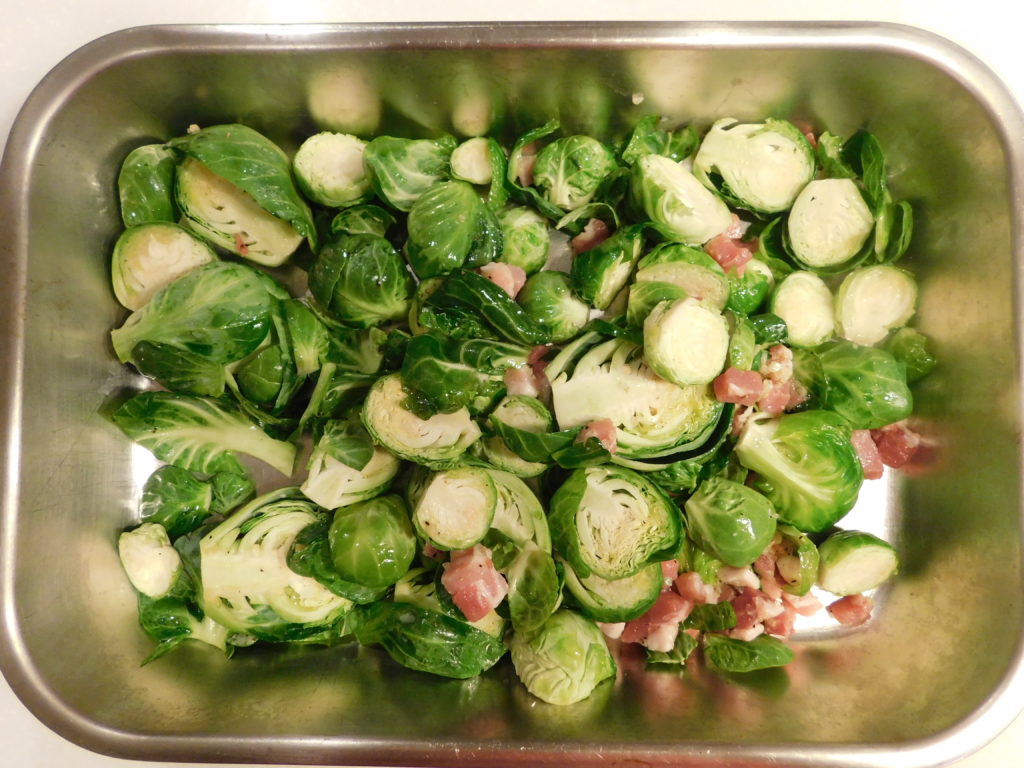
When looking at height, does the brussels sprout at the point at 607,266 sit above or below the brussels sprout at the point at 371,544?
above

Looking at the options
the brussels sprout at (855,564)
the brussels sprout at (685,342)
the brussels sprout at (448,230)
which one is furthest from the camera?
the brussels sprout at (855,564)

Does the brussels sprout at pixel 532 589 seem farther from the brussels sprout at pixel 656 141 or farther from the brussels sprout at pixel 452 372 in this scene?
the brussels sprout at pixel 656 141

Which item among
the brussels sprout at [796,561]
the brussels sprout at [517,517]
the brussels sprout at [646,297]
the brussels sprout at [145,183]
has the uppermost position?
the brussels sprout at [145,183]

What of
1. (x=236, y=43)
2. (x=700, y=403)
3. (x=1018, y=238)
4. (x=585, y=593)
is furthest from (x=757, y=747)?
(x=236, y=43)

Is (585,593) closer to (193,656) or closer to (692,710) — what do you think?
(692,710)

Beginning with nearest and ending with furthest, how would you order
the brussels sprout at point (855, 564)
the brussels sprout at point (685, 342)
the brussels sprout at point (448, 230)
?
the brussels sprout at point (685, 342) < the brussels sprout at point (448, 230) < the brussels sprout at point (855, 564)

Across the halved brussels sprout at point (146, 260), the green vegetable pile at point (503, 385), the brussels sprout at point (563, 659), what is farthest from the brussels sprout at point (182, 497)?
the brussels sprout at point (563, 659)

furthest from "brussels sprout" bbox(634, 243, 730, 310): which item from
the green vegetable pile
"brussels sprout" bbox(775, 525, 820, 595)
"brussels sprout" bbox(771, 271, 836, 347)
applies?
"brussels sprout" bbox(775, 525, 820, 595)

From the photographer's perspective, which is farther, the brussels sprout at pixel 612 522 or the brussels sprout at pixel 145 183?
the brussels sprout at pixel 145 183

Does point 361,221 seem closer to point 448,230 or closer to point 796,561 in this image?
point 448,230
